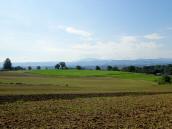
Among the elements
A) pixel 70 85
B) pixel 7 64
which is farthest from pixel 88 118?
pixel 7 64

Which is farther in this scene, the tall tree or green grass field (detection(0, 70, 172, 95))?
the tall tree

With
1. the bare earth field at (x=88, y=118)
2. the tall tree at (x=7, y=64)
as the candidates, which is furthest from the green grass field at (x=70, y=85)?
the tall tree at (x=7, y=64)

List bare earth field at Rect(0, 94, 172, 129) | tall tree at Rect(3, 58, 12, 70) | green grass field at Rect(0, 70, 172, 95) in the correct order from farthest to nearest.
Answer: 1. tall tree at Rect(3, 58, 12, 70)
2. green grass field at Rect(0, 70, 172, 95)
3. bare earth field at Rect(0, 94, 172, 129)

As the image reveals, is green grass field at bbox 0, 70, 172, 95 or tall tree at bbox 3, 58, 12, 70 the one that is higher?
tall tree at bbox 3, 58, 12, 70

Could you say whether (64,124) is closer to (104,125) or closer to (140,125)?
(104,125)

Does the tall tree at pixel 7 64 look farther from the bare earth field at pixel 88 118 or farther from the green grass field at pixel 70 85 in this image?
the bare earth field at pixel 88 118

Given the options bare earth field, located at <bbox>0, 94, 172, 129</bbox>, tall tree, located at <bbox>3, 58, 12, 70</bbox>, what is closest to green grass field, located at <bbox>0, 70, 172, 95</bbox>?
bare earth field, located at <bbox>0, 94, 172, 129</bbox>

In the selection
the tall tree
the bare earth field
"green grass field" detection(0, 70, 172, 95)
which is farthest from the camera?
the tall tree

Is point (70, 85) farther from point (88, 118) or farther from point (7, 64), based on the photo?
point (7, 64)

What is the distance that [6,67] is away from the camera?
172875mm

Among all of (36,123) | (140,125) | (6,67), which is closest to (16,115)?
(36,123)

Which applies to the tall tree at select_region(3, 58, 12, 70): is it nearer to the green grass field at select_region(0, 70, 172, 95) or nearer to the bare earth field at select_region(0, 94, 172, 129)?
the green grass field at select_region(0, 70, 172, 95)

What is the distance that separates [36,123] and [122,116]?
5.87 meters

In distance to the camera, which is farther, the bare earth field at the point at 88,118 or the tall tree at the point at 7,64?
the tall tree at the point at 7,64
